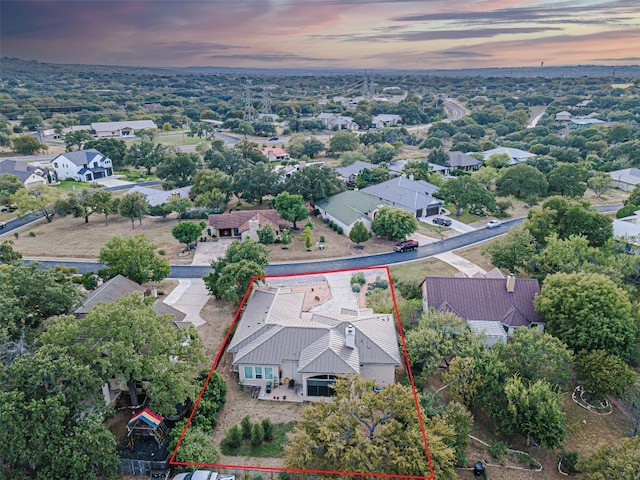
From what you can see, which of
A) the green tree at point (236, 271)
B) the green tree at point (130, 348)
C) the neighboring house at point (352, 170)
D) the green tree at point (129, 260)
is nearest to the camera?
the green tree at point (130, 348)

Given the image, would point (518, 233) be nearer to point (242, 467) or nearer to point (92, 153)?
point (242, 467)

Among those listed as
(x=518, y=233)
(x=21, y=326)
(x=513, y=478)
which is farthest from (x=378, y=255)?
(x=21, y=326)

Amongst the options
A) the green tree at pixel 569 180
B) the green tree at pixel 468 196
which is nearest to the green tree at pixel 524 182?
the green tree at pixel 569 180

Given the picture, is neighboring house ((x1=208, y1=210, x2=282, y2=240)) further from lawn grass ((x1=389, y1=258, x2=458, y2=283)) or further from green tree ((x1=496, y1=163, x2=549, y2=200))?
green tree ((x1=496, y1=163, x2=549, y2=200))

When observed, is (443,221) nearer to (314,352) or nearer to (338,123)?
(314,352)

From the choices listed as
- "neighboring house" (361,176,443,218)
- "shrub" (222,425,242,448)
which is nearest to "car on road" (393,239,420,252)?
"neighboring house" (361,176,443,218)

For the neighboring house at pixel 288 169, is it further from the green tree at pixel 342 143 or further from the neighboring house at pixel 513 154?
the neighboring house at pixel 513 154
